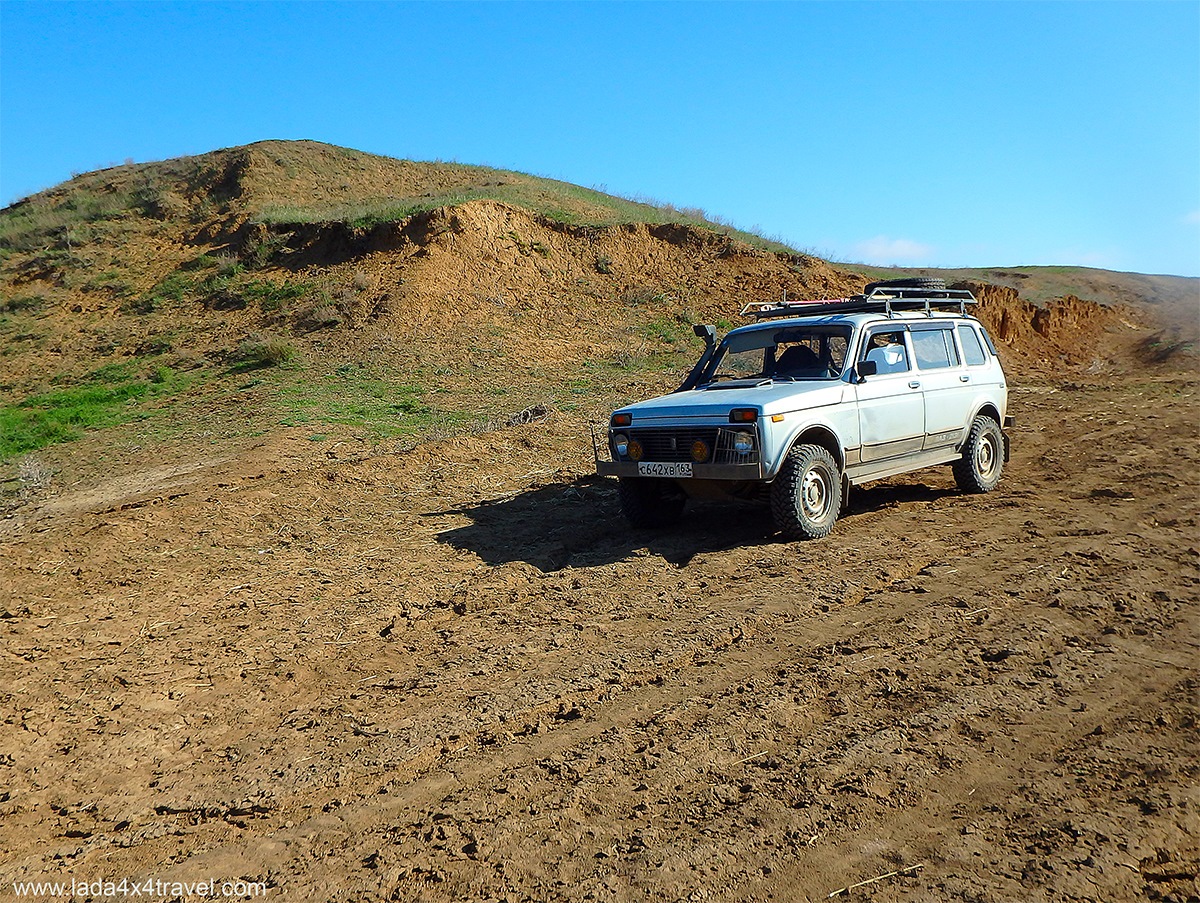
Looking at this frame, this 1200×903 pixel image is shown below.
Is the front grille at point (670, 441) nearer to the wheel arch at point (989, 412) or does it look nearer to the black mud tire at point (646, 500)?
the black mud tire at point (646, 500)

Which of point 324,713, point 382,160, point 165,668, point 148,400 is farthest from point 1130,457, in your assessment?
point 382,160

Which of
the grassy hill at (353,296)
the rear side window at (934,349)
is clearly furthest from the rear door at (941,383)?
the grassy hill at (353,296)

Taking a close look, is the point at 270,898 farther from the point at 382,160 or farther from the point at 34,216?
the point at 34,216

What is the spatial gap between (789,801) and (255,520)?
21.4 ft

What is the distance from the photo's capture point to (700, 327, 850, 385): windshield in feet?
27.2

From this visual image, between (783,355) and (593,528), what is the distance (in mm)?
2477

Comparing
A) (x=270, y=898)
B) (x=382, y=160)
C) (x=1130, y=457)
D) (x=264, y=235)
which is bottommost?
(x=270, y=898)

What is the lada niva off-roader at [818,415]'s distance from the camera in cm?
743

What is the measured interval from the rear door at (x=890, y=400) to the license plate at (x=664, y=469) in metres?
1.80

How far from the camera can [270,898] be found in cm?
335

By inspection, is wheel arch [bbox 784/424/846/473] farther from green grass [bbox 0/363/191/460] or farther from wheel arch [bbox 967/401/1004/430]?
green grass [bbox 0/363/191/460]

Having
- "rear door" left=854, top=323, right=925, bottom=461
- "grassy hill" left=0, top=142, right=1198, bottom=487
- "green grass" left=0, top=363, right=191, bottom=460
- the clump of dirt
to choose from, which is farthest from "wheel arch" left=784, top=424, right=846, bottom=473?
the clump of dirt

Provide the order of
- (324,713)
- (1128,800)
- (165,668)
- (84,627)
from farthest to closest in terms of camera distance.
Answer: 1. (84,627)
2. (165,668)
3. (324,713)
4. (1128,800)

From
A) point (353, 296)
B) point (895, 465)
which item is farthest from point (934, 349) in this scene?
point (353, 296)
